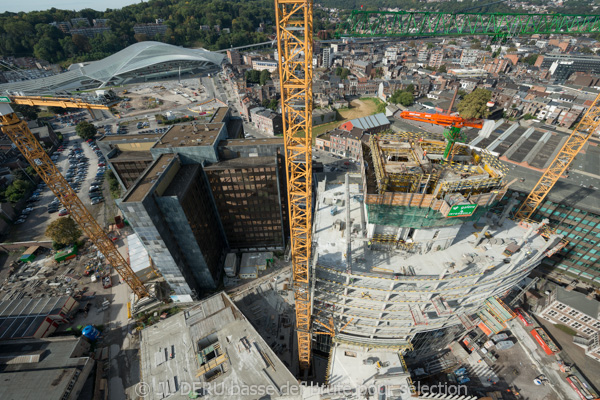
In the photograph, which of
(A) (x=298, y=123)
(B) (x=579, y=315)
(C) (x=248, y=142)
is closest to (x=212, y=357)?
(A) (x=298, y=123)

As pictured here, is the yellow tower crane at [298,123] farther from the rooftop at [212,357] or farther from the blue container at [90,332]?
the blue container at [90,332]

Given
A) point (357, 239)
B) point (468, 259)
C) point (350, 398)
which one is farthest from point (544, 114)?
point (350, 398)

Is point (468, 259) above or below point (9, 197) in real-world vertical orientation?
above

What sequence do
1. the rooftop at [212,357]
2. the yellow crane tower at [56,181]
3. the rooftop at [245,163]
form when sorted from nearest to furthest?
the rooftop at [212,357] → the yellow crane tower at [56,181] → the rooftop at [245,163]

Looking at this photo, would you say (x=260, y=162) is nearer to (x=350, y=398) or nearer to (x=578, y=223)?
(x=350, y=398)

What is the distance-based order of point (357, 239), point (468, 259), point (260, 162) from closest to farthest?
point (468, 259)
point (357, 239)
point (260, 162)

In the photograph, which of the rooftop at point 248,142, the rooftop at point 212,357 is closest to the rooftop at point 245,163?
the rooftop at point 248,142
